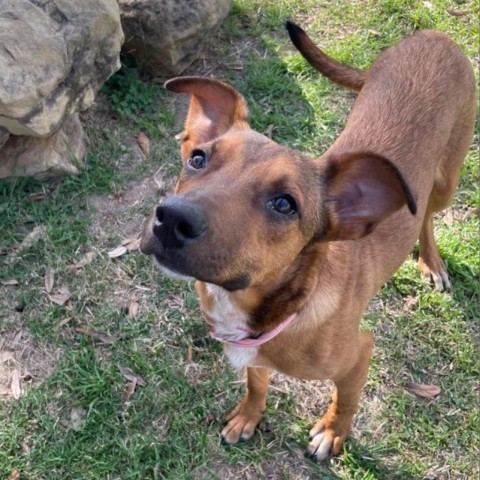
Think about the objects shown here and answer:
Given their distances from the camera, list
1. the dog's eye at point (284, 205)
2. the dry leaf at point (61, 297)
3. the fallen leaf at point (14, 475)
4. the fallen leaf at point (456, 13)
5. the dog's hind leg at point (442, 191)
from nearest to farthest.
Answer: the dog's eye at point (284, 205) → the fallen leaf at point (14, 475) → the dog's hind leg at point (442, 191) → the dry leaf at point (61, 297) → the fallen leaf at point (456, 13)

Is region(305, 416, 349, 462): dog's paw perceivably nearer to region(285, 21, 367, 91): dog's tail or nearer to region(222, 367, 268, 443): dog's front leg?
region(222, 367, 268, 443): dog's front leg

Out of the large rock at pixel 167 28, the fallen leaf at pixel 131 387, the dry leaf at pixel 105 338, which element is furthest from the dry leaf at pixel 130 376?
the large rock at pixel 167 28

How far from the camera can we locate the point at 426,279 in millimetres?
5184

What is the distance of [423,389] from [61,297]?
2.83 m

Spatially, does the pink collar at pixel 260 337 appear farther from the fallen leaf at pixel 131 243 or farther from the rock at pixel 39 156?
the rock at pixel 39 156

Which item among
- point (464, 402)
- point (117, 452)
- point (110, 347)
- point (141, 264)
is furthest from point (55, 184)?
point (464, 402)

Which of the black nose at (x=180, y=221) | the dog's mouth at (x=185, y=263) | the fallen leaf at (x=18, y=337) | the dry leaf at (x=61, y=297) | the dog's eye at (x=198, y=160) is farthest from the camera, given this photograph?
the dry leaf at (x=61, y=297)

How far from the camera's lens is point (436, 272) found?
5160 millimetres

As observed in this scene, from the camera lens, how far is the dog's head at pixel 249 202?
8.50 feet

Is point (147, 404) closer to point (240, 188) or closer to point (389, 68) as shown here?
point (240, 188)

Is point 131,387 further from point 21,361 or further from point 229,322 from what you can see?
point 229,322

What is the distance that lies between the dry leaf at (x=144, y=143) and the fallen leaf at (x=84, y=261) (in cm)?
112

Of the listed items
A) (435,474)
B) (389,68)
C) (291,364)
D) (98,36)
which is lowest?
(435,474)

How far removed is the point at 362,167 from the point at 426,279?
2.44m
